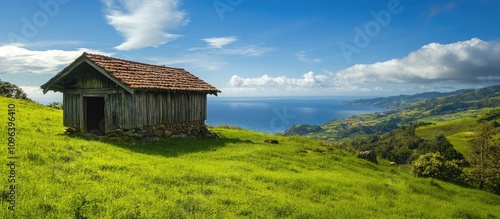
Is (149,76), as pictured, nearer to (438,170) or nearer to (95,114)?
(95,114)

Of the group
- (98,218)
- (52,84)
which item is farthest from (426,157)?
(52,84)

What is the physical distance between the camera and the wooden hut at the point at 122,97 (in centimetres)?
2130

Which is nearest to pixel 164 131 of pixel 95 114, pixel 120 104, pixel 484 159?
pixel 120 104

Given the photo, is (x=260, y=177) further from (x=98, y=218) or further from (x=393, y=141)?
(x=393, y=141)

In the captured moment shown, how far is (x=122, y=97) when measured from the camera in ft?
69.9

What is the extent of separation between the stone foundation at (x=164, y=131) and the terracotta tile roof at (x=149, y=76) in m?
3.02

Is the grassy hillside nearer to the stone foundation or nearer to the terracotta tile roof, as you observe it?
the stone foundation

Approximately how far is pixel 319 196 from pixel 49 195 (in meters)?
10.2

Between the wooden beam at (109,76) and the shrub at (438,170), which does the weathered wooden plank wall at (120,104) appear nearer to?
the wooden beam at (109,76)

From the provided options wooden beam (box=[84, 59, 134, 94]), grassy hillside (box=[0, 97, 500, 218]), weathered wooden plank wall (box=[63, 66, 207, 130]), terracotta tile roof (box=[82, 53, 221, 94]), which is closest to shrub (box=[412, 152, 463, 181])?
grassy hillside (box=[0, 97, 500, 218])

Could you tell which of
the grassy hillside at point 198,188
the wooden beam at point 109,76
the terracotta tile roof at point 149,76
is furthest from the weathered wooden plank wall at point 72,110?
the terracotta tile roof at point 149,76

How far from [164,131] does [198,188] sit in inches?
505

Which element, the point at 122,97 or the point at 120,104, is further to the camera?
the point at 120,104

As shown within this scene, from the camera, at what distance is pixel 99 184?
10672 mm
